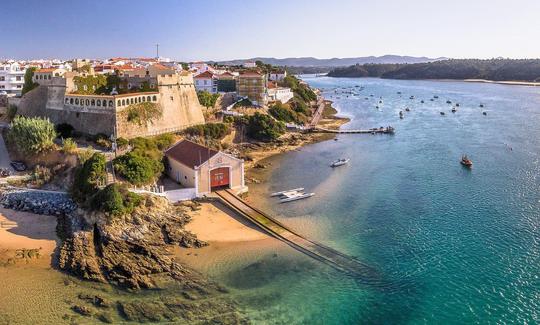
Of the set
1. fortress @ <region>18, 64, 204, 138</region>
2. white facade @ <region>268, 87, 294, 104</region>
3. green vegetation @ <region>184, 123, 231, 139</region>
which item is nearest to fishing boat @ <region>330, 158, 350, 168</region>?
green vegetation @ <region>184, 123, 231, 139</region>

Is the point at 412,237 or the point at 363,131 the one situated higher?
the point at 363,131

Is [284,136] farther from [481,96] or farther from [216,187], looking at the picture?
[481,96]

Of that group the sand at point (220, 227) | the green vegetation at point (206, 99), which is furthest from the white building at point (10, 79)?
the sand at point (220, 227)

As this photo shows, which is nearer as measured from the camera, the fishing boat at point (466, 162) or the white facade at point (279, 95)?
the fishing boat at point (466, 162)

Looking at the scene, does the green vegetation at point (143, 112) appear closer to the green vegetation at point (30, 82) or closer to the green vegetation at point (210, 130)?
the green vegetation at point (210, 130)

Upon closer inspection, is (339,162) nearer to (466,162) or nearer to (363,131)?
(466,162)

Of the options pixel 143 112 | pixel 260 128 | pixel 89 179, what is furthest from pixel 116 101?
pixel 260 128
